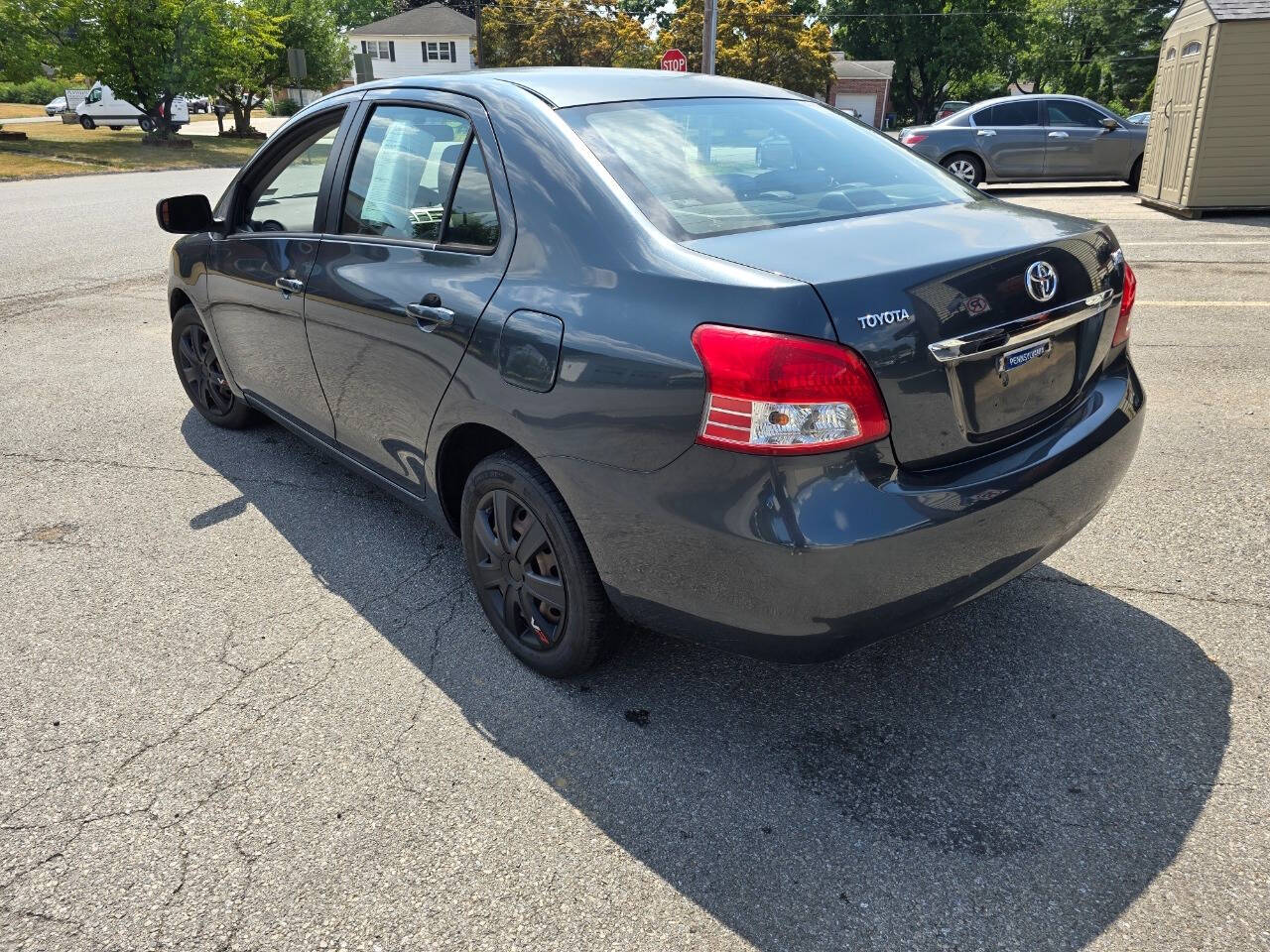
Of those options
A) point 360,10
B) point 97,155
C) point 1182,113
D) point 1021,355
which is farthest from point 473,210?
point 360,10

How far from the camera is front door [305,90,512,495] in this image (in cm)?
278

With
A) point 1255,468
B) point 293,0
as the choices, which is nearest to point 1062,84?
point 293,0

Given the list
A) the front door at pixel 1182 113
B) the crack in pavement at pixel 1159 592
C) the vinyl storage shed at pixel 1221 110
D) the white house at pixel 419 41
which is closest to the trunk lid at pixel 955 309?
the crack in pavement at pixel 1159 592

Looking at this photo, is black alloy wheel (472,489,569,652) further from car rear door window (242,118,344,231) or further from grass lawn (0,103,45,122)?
grass lawn (0,103,45,122)

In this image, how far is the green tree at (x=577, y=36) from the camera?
3909cm

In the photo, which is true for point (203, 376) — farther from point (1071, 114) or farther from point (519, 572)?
point (1071, 114)

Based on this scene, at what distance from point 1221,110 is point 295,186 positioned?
1173 centimetres

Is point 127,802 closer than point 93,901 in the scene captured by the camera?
No

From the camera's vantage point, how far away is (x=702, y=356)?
2.11 m

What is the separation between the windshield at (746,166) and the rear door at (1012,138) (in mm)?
13357

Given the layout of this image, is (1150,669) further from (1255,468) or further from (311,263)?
(311,263)

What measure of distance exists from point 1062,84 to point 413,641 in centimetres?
7063

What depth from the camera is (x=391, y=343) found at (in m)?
3.07

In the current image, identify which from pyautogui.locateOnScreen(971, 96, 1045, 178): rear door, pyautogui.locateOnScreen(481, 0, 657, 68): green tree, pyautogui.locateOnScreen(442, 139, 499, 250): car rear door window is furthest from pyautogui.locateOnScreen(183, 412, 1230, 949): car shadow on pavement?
pyautogui.locateOnScreen(481, 0, 657, 68): green tree
